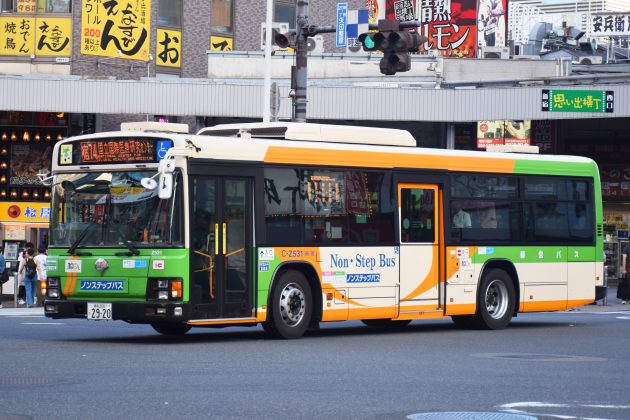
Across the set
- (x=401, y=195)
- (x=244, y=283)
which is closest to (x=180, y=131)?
(x=244, y=283)

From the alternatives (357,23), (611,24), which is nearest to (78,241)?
(357,23)

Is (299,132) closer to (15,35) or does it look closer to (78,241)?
(78,241)

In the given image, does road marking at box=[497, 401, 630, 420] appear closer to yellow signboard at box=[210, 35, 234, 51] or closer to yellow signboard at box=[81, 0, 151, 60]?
yellow signboard at box=[81, 0, 151, 60]

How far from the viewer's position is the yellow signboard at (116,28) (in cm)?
4194

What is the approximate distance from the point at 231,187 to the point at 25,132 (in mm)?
24358

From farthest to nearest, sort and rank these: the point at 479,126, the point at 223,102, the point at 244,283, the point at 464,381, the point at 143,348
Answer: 1. the point at 479,126
2. the point at 223,102
3. the point at 244,283
4. the point at 143,348
5. the point at 464,381

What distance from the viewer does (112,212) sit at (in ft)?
57.7

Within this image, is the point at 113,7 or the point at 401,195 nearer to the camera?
the point at 401,195

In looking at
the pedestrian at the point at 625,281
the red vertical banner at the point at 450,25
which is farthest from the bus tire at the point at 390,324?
the red vertical banner at the point at 450,25

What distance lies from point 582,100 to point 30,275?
1636 centimetres

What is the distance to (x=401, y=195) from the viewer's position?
20281 mm

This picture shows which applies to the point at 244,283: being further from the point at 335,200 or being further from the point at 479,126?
the point at 479,126

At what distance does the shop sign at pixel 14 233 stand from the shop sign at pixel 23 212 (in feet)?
0.74

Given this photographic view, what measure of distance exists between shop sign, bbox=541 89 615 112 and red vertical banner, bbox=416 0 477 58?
14762 mm
